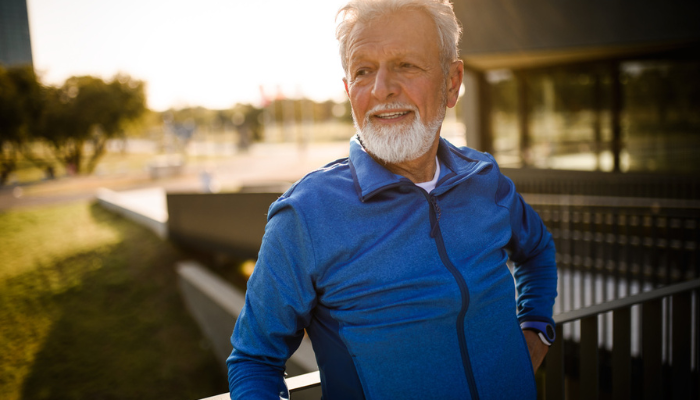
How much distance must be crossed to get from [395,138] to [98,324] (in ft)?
33.1

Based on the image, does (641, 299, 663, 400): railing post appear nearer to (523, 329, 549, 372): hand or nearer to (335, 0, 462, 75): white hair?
(523, 329, 549, 372): hand

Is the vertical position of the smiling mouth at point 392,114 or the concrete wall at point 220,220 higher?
Result: the smiling mouth at point 392,114

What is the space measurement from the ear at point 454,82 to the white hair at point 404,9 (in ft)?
0.12

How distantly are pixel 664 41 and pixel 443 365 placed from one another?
9.02 m

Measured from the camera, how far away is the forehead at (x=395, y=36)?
1500mm

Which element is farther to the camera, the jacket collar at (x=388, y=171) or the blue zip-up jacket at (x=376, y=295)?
the jacket collar at (x=388, y=171)

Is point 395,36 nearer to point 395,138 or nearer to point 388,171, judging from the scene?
point 395,138

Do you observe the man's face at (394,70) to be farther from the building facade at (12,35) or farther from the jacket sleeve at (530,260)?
the building facade at (12,35)

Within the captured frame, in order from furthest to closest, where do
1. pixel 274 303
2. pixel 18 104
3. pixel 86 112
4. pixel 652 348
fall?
pixel 86 112 < pixel 18 104 < pixel 652 348 < pixel 274 303

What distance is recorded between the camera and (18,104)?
73.9 ft

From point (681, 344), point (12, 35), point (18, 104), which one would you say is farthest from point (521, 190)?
point (18, 104)

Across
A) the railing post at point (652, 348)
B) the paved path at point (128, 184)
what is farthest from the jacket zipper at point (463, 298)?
the paved path at point (128, 184)

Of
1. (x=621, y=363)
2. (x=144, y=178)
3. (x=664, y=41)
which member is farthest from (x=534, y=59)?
(x=144, y=178)

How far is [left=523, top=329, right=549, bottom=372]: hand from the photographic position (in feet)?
5.91
